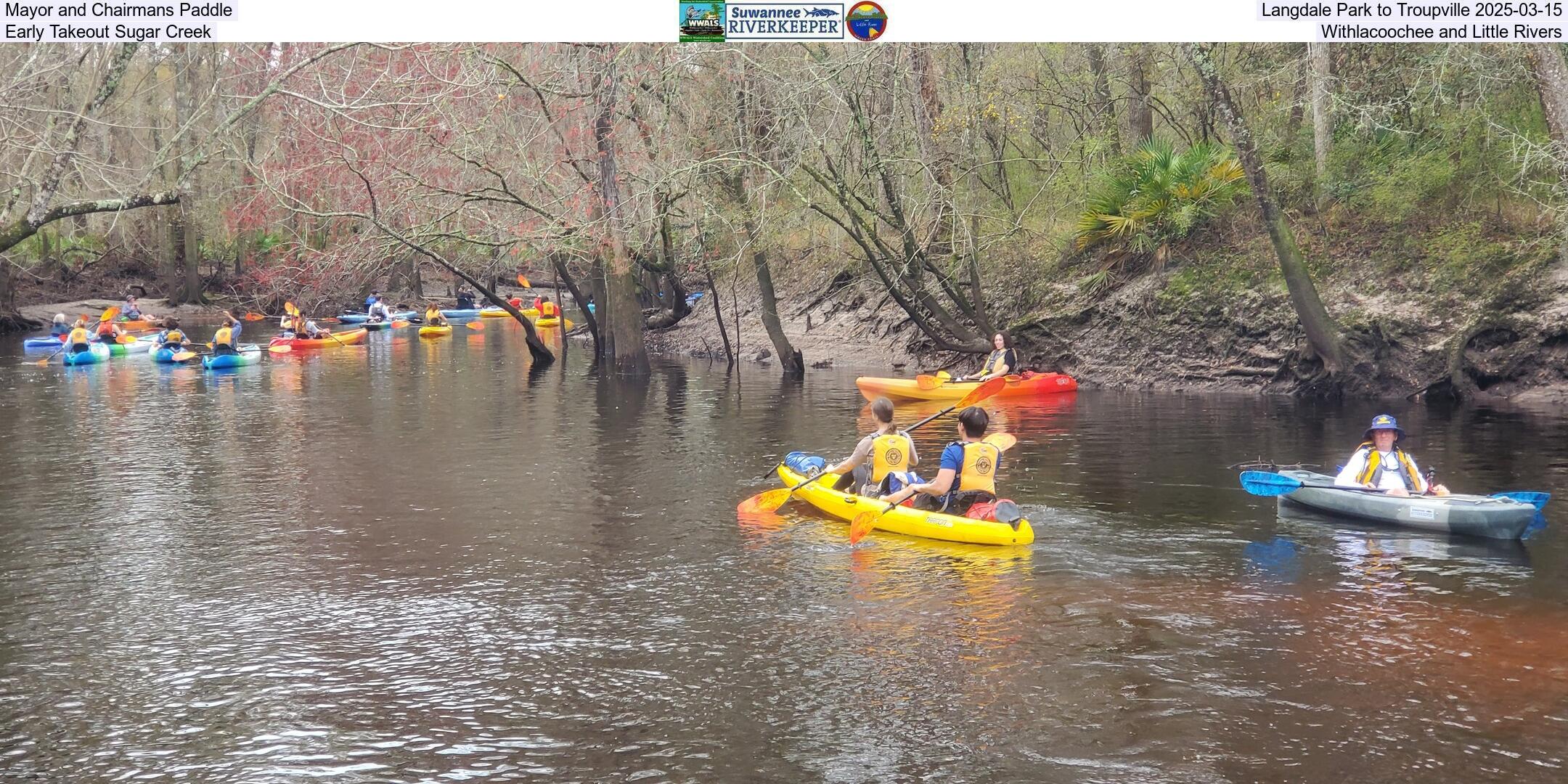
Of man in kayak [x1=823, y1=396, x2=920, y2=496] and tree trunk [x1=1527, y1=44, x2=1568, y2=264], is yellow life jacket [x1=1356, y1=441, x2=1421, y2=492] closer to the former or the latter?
man in kayak [x1=823, y1=396, x2=920, y2=496]

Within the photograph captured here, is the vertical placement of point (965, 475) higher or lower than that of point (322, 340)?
lower

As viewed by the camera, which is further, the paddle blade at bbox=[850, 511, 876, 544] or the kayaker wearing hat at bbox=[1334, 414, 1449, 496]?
the kayaker wearing hat at bbox=[1334, 414, 1449, 496]

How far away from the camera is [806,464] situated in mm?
15289

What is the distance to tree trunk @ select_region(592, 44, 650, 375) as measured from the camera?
25094 millimetres

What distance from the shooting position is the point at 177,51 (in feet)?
117

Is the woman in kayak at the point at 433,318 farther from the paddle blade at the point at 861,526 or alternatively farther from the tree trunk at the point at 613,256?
the paddle blade at the point at 861,526

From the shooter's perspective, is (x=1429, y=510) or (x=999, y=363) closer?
(x=1429, y=510)

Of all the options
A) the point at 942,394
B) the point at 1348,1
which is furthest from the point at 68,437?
the point at 1348,1

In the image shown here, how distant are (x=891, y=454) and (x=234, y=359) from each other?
21.9m

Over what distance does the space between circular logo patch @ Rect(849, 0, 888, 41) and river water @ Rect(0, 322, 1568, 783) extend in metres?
5.69

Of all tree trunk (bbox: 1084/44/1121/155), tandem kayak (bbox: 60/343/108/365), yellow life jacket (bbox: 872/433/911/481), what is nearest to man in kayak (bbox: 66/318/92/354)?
tandem kayak (bbox: 60/343/108/365)

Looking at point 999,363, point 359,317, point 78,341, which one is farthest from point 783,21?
point 359,317

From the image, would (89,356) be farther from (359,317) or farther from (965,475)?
(965,475)

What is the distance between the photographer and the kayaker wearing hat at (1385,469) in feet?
42.4
